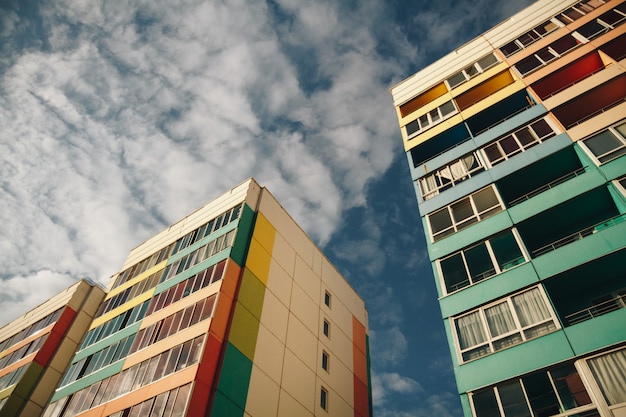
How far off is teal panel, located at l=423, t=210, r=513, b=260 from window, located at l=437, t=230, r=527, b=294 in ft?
0.82

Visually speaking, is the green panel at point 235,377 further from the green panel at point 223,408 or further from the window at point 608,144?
the window at point 608,144

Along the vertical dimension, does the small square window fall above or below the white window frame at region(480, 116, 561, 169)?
below

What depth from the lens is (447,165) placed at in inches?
913

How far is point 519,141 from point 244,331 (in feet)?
67.9

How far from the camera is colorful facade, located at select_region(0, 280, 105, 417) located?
3402 centimetres

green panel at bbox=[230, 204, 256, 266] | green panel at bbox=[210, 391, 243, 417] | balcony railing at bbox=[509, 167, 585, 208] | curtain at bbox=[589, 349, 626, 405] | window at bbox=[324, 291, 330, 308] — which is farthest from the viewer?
Result: window at bbox=[324, 291, 330, 308]

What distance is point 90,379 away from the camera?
28.9 m

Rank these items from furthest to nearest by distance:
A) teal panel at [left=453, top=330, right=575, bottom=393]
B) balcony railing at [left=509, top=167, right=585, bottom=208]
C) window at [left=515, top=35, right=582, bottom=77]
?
window at [left=515, top=35, right=582, bottom=77] → balcony railing at [left=509, top=167, right=585, bottom=208] → teal panel at [left=453, top=330, right=575, bottom=393]

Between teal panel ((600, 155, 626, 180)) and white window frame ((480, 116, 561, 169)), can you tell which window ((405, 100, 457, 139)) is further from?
teal panel ((600, 155, 626, 180))

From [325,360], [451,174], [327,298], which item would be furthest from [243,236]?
[451,174]

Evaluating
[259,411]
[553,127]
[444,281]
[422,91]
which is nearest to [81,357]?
[259,411]

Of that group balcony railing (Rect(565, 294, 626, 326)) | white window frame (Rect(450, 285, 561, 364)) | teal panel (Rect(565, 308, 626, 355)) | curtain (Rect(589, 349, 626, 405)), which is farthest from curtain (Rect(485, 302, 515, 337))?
curtain (Rect(589, 349, 626, 405))

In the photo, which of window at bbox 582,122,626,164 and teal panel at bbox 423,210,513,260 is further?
teal panel at bbox 423,210,513,260

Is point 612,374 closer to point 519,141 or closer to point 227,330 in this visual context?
point 519,141
